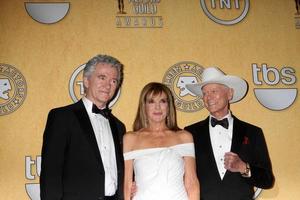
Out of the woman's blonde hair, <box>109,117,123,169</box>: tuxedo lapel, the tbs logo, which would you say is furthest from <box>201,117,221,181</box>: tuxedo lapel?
the tbs logo

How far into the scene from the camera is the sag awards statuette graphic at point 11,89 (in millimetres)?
2920

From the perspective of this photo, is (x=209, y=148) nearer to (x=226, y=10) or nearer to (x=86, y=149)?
(x=86, y=149)

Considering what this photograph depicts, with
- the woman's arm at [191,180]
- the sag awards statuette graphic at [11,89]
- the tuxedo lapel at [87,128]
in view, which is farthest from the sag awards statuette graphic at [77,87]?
the woman's arm at [191,180]

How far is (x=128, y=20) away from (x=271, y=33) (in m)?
1.35

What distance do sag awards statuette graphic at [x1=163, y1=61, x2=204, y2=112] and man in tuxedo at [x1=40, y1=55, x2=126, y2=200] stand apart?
786mm

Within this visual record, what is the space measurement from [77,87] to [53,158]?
1042mm

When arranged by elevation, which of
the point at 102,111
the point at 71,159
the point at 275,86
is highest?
the point at 275,86

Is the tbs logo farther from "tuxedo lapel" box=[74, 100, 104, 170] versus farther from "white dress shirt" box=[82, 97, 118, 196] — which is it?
"tuxedo lapel" box=[74, 100, 104, 170]

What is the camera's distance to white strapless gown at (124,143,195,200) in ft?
7.14

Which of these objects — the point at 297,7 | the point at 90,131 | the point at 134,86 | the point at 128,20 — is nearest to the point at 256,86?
the point at 297,7

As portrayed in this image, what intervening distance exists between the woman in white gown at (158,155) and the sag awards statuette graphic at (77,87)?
610mm

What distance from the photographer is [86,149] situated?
7.14 feet

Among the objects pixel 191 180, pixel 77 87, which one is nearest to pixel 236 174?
pixel 191 180

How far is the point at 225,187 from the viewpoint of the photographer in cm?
241
